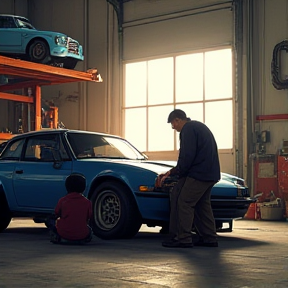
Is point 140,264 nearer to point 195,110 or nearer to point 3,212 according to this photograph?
point 3,212

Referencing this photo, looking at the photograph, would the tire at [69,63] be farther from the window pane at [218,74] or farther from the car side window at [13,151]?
the car side window at [13,151]

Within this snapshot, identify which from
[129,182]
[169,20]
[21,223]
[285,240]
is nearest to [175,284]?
[129,182]

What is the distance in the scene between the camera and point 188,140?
7.96m

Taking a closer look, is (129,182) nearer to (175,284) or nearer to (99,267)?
(99,267)

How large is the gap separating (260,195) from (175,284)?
39.5 feet

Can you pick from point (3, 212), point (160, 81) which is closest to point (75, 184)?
point (3, 212)

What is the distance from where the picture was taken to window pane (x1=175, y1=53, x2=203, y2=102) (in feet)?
60.7

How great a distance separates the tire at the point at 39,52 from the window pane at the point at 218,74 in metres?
4.25

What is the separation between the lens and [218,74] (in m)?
18.2

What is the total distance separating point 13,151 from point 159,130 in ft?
30.6

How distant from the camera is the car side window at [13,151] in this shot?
10.2 meters

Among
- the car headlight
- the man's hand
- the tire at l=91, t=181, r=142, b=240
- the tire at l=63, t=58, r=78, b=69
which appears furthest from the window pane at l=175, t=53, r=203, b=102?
the man's hand

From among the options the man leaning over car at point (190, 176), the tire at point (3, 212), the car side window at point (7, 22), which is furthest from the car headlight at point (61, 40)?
the man leaning over car at point (190, 176)

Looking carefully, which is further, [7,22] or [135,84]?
[135,84]
